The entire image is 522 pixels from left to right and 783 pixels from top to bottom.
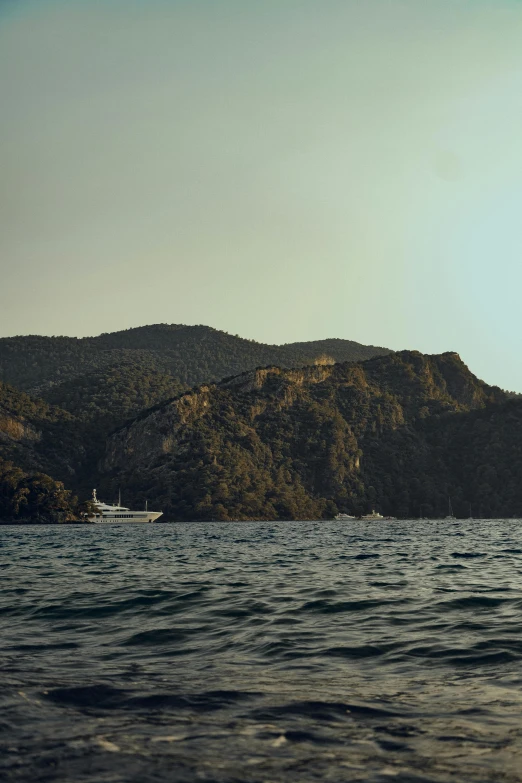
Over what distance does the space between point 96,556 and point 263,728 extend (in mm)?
43908

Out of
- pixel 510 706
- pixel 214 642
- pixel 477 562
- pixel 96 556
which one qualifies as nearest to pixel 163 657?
pixel 214 642

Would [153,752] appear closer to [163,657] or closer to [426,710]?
[426,710]

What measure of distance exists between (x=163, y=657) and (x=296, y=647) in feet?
9.30

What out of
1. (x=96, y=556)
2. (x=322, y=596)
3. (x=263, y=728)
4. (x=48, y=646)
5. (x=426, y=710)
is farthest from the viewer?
(x=96, y=556)

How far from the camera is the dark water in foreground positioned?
31.7ft

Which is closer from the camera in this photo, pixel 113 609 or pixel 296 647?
pixel 296 647

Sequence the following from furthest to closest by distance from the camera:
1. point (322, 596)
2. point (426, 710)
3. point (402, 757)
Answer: point (322, 596) < point (426, 710) < point (402, 757)

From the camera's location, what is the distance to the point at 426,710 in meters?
12.0

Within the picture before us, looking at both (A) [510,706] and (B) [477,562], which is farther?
(B) [477,562]

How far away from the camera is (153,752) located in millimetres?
9930

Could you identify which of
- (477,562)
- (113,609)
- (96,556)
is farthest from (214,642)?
(96,556)

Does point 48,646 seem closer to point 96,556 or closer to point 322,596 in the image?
point 322,596

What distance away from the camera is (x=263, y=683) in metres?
14.0

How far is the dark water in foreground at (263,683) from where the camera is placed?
9664mm
